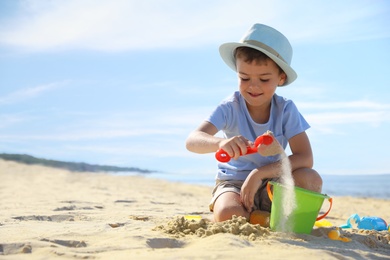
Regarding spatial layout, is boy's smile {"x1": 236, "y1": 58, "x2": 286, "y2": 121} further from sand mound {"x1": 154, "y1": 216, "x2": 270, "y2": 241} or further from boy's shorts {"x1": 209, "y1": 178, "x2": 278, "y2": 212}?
sand mound {"x1": 154, "y1": 216, "x2": 270, "y2": 241}

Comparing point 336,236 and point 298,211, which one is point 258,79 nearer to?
point 298,211

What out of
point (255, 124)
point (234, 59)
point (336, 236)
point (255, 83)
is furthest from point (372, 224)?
point (234, 59)

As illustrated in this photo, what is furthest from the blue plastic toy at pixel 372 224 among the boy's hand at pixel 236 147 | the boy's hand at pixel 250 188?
the boy's hand at pixel 236 147

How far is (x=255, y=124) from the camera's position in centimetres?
355

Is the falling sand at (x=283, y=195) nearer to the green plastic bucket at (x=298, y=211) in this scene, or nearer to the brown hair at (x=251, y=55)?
the green plastic bucket at (x=298, y=211)

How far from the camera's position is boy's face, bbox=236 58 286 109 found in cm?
325

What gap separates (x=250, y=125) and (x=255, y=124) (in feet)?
0.17

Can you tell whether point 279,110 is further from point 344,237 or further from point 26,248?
point 26,248

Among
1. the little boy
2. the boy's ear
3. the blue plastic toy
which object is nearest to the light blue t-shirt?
the little boy

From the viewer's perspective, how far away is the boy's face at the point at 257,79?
3.25 m

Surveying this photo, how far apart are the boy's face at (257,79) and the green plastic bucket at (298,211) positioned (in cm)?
74

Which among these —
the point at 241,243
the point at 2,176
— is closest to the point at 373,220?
the point at 241,243

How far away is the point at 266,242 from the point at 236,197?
32.3 inches

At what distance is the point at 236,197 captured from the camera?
3316mm
